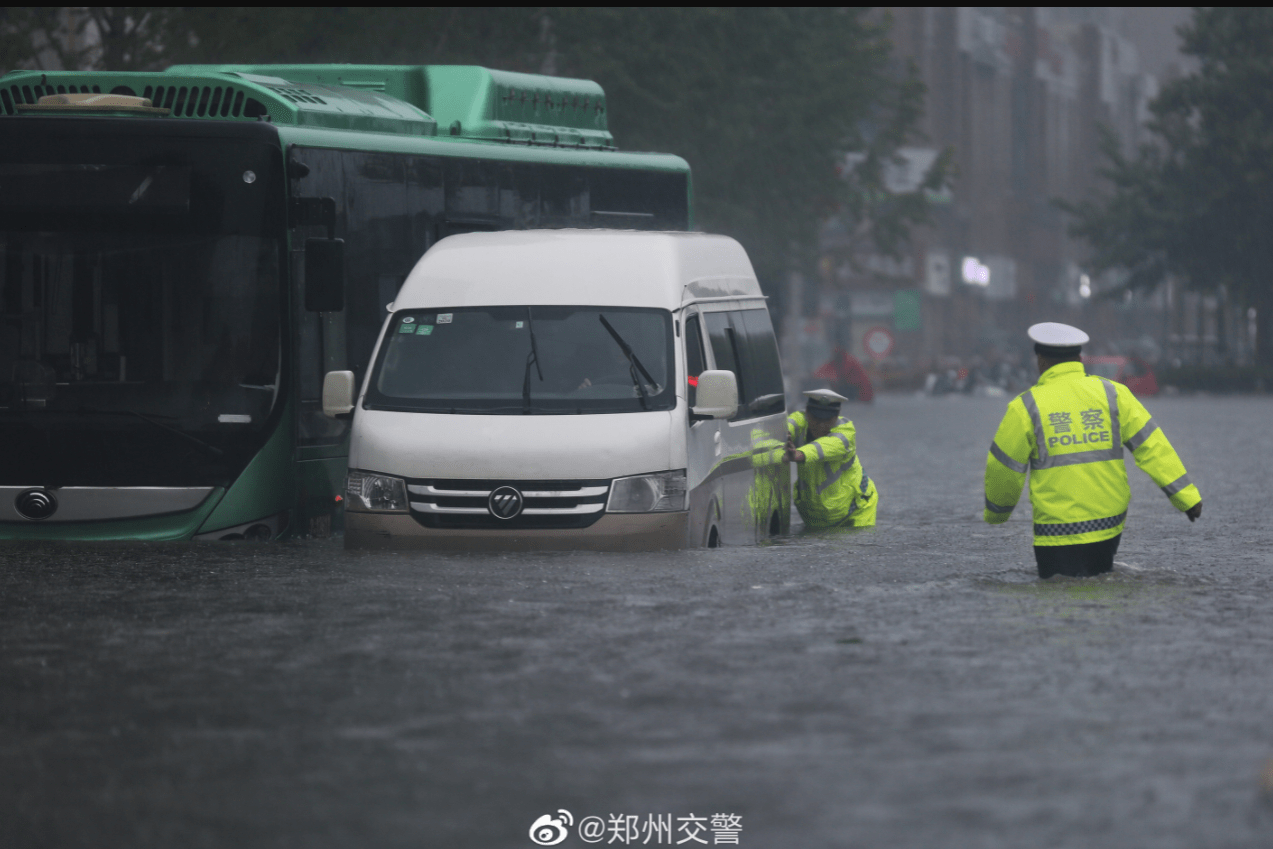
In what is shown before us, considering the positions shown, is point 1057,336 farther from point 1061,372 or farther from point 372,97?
point 372,97

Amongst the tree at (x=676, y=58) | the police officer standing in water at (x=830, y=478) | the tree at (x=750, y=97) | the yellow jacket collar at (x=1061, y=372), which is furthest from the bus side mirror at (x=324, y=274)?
the tree at (x=750, y=97)

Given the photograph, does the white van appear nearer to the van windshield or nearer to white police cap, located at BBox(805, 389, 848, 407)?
the van windshield

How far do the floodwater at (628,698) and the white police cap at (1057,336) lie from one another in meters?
1.14

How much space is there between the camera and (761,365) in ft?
49.0

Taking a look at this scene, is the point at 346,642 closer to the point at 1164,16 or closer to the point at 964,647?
the point at 964,647

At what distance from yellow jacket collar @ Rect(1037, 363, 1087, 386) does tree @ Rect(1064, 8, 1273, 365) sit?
175ft

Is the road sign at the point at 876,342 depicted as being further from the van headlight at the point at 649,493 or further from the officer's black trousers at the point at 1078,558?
the officer's black trousers at the point at 1078,558

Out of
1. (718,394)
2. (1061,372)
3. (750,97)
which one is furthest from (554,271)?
(750,97)

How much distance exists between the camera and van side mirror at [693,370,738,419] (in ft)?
40.7

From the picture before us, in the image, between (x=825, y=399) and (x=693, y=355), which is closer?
(x=693, y=355)

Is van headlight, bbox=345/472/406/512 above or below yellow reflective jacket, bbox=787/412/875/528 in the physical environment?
Answer: above

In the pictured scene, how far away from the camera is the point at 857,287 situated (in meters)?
89.0

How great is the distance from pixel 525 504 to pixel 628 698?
395 cm

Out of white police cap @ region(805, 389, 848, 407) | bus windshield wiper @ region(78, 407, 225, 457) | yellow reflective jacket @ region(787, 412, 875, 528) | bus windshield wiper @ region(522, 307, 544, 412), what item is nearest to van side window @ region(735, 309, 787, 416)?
white police cap @ region(805, 389, 848, 407)
